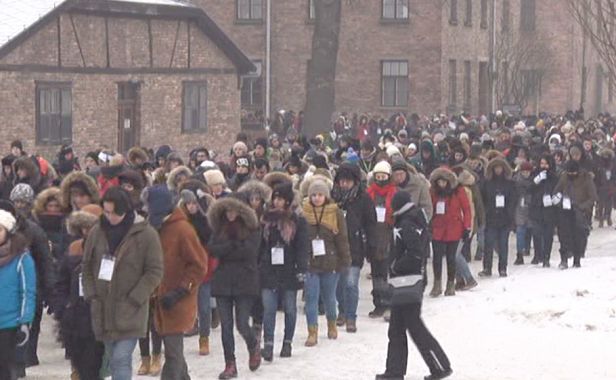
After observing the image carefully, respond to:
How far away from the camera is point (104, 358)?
39.8 feet

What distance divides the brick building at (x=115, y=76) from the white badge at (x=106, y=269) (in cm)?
2067

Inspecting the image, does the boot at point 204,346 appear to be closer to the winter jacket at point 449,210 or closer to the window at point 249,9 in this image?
the winter jacket at point 449,210

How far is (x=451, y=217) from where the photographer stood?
60.5 feet

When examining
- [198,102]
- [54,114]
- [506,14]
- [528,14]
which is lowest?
[54,114]

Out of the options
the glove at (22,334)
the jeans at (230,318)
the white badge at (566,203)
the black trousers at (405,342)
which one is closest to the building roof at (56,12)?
the white badge at (566,203)

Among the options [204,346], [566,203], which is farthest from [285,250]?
[566,203]

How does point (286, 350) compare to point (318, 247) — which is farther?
point (318, 247)

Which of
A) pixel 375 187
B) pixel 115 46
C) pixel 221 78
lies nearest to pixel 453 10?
pixel 221 78

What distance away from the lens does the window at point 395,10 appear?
2089 inches

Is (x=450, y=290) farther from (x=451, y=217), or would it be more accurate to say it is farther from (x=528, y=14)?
(x=528, y=14)

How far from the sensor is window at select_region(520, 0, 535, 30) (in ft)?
215

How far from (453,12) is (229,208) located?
42.0m

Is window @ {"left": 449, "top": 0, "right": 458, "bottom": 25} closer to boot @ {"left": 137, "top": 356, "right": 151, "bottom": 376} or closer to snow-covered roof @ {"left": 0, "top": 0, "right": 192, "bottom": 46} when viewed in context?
snow-covered roof @ {"left": 0, "top": 0, "right": 192, "bottom": 46}

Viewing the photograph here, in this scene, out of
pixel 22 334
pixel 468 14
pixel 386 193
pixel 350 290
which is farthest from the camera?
pixel 468 14
